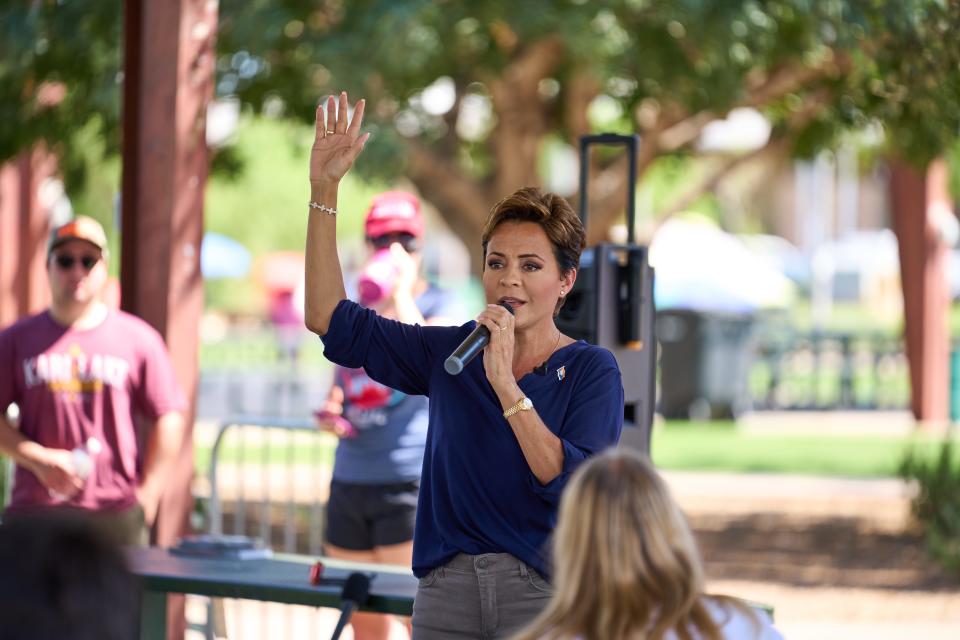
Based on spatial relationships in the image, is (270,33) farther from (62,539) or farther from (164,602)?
(62,539)

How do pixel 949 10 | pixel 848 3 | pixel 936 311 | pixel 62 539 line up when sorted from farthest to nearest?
pixel 936 311 < pixel 848 3 < pixel 949 10 < pixel 62 539

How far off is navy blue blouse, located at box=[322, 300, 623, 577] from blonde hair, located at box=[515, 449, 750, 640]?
75cm

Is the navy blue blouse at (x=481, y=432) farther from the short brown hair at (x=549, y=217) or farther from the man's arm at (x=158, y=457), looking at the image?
the man's arm at (x=158, y=457)

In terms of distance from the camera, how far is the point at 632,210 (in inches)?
217

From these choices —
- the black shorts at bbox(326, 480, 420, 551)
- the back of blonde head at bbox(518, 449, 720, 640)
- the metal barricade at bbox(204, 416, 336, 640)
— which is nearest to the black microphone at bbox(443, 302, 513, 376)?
the back of blonde head at bbox(518, 449, 720, 640)

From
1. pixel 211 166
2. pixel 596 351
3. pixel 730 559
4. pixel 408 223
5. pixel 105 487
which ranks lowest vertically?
pixel 730 559

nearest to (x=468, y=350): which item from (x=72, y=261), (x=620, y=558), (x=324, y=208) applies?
(x=324, y=208)

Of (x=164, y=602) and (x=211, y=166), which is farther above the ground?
(x=211, y=166)

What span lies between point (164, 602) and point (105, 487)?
0.67 meters

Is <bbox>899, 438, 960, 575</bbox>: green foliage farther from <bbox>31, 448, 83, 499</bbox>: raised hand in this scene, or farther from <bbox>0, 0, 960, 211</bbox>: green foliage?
<bbox>31, 448, 83, 499</bbox>: raised hand

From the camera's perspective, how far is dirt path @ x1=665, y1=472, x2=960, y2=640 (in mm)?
9203

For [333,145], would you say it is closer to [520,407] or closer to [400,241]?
[520,407]

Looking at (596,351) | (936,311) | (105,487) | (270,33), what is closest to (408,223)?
(105,487)

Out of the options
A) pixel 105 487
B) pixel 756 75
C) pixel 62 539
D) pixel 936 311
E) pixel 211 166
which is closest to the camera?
pixel 62 539
